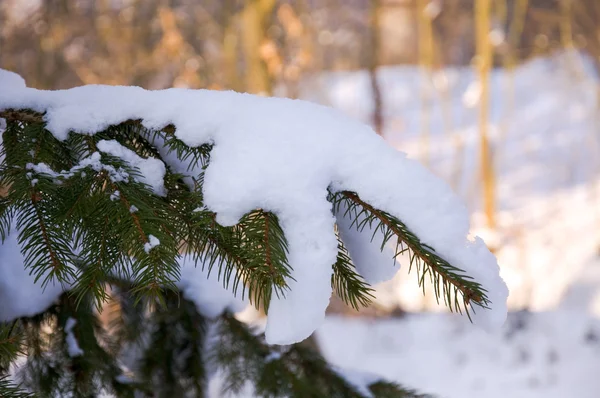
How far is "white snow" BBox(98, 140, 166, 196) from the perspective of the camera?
2.23 feet

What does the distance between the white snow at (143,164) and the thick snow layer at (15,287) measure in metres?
0.31

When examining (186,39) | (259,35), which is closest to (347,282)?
(259,35)

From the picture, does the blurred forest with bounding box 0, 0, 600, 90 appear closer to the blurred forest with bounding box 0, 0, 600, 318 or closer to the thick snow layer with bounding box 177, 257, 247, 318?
the blurred forest with bounding box 0, 0, 600, 318

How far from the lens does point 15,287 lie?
0.85m

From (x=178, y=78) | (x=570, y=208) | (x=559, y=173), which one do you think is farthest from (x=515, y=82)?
(x=178, y=78)

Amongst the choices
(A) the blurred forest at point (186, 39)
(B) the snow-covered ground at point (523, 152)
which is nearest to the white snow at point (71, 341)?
(A) the blurred forest at point (186, 39)

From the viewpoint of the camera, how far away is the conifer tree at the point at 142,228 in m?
0.59

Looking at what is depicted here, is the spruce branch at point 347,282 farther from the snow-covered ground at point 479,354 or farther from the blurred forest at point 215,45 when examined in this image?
the snow-covered ground at point 479,354

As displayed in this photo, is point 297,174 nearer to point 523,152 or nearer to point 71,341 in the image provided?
point 71,341

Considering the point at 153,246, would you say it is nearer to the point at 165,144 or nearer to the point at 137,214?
the point at 137,214

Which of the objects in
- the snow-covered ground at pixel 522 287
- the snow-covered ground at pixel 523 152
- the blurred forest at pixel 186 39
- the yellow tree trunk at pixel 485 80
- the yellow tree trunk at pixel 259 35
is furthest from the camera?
the snow-covered ground at pixel 523 152

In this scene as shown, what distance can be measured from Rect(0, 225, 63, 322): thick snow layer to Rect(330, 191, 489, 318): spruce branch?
541 mm

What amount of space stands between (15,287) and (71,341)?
0.14m

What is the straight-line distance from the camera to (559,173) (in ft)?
26.3
